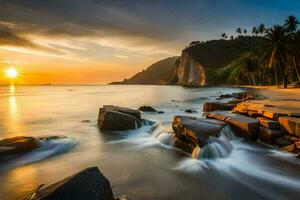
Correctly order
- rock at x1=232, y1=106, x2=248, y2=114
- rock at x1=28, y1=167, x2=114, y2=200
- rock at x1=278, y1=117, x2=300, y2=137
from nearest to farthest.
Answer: rock at x1=28, y1=167, x2=114, y2=200, rock at x1=278, y1=117, x2=300, y2=137, rock at x1=232, y1=106, x2=248, y2=114

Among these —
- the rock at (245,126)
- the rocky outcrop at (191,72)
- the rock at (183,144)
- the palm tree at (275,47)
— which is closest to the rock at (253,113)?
the rock at (245,126)

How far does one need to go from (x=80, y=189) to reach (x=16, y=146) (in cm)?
793

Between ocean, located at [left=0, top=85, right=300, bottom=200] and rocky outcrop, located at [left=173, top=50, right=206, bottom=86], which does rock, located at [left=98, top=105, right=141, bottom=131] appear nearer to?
ocean, located at [left=0, top=85, right=300, bottom=200]

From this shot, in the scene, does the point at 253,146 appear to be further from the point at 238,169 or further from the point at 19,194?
the point at 19,194

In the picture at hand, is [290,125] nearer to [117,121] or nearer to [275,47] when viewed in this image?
[117,121]

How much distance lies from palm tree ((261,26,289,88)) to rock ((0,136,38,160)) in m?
54.2

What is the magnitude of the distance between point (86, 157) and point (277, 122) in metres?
9.61

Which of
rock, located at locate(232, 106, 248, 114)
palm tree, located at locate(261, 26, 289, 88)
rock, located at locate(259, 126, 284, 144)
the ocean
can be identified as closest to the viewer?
the ocean

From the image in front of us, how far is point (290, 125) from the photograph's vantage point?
460 inches

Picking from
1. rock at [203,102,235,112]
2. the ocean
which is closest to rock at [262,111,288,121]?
the ocean

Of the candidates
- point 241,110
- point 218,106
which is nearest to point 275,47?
point 218,106

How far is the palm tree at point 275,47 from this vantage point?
54.3 metres

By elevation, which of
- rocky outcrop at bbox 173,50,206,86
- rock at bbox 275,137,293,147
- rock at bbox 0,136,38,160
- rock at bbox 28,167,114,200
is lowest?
rock at bbox 0,136,38,160

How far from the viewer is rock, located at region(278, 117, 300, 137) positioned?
11.3 m
